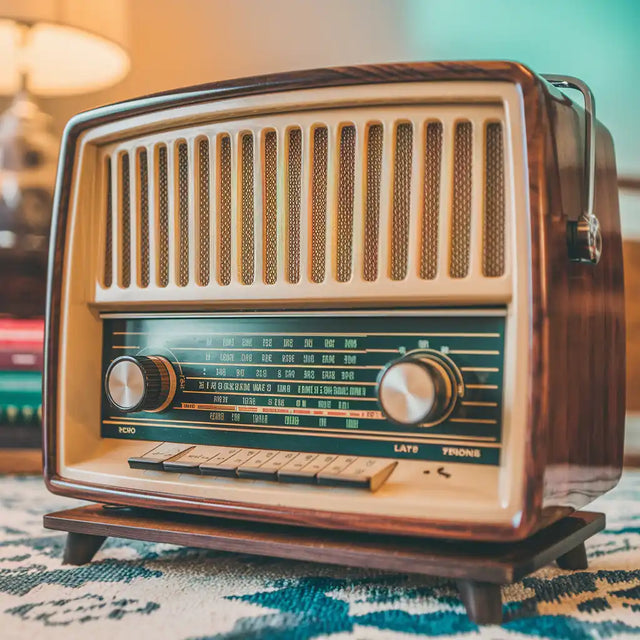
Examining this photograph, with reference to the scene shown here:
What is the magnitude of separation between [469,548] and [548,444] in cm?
10

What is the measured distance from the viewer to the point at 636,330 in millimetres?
1672

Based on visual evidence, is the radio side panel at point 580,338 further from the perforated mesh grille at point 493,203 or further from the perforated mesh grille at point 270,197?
the perforated mesh grille at point 270,197

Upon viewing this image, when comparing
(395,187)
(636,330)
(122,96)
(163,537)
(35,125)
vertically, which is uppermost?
(122,96)

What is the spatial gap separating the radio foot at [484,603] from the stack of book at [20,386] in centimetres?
92

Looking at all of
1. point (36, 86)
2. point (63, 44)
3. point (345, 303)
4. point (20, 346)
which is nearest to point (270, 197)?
point (345, 303)

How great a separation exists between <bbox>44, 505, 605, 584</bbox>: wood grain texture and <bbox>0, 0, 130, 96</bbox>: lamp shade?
93cm

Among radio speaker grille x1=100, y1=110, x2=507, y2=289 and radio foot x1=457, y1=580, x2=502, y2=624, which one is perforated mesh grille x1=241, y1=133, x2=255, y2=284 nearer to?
radio speaker grille x1=100, y1=110, x2=507, y2=289

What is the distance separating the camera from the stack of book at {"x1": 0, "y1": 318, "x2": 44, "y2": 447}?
127cm

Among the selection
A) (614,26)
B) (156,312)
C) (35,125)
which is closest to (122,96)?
(35,125)

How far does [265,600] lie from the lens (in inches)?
23.3

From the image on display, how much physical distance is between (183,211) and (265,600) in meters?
0.36

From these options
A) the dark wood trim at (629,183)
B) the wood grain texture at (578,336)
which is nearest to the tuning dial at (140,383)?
the wood grain texture at (578,336)

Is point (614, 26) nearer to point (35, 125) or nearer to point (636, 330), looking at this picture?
point (636, 330)

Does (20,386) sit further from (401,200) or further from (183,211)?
(401,200)
